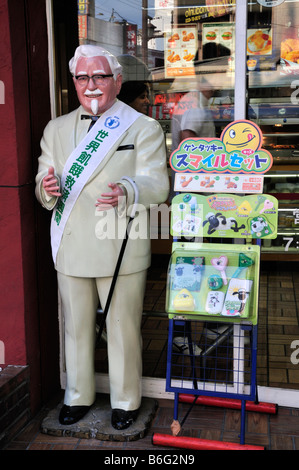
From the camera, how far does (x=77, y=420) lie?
3.45 m

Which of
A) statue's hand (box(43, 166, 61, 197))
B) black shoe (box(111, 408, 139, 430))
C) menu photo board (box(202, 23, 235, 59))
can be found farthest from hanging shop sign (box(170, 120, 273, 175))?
black shoe (box(111, 408, 139, 430))

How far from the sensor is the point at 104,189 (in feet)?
10.5

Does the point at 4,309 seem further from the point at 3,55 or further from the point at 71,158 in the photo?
the point at 3,55

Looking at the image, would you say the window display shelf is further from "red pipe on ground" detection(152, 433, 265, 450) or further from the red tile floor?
"red pipe on ground" detection(152, 433, 265, 450)

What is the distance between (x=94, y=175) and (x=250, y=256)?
0.95 m

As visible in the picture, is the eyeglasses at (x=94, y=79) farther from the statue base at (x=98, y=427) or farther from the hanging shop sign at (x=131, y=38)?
the statue base at (x=98, y=427)

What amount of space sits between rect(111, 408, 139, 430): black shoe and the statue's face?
5.67 ft

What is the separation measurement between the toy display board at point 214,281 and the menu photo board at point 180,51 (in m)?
1.55

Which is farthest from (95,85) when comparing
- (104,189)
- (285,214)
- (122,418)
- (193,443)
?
(193,443)

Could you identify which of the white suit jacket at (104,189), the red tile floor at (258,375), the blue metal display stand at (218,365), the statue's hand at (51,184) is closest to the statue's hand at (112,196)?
the white suit jacket at (104,189)

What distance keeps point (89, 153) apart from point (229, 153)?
29.8 inches

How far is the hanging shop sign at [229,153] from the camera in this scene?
308 cm

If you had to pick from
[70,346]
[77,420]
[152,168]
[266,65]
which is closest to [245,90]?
[266,65]

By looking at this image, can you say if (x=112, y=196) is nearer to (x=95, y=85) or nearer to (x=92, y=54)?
(x=95, y=85)
